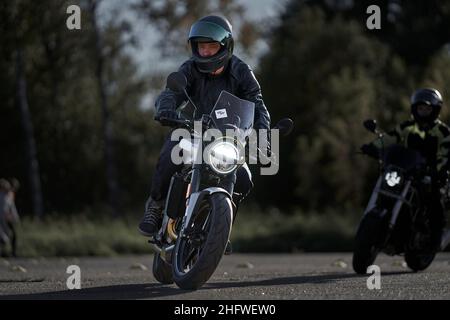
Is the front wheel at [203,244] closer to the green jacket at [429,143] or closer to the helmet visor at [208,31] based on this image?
the helmet visor at [208,31]

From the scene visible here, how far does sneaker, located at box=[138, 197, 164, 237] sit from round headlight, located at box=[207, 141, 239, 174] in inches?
51.2

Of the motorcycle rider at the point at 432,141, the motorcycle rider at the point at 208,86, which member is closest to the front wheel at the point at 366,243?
the motorcycle rider at the point at 432,141

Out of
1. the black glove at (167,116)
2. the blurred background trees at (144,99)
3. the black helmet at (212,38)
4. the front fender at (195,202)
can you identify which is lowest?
the blurred background trees at (144,99)

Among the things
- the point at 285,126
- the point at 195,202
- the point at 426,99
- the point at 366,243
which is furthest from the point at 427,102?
the point at 195,202

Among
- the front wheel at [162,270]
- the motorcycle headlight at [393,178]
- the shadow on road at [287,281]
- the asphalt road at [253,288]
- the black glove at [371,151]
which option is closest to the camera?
the asphalt road at [253,288]

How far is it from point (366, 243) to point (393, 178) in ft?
2.93

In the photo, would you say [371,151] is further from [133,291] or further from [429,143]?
[133,291]

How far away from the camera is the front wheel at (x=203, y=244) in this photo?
28.4 feet

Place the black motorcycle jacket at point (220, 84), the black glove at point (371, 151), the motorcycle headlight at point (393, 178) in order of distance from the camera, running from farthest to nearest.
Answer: the black glove at point (371, 151) < the motorcycle headlight at point (393, 178) < the black motorcycle jacket at point (220, 84)

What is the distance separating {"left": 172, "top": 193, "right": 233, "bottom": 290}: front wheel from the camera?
8664 mm

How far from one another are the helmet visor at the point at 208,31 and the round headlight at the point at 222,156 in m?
1.10

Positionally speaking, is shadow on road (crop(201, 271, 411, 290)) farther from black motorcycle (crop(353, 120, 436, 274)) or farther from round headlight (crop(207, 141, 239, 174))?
round headlight (crop(207, 141, 239, 174))

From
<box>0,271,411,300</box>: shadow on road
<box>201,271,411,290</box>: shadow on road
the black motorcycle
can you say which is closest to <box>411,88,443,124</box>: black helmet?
the black motorcycle
